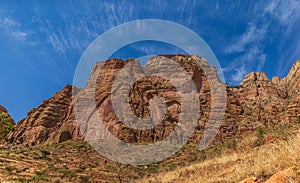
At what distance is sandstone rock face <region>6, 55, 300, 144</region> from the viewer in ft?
253

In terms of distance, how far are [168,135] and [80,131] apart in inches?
1069

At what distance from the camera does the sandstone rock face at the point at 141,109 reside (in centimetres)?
7719

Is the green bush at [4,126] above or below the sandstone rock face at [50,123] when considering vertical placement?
below

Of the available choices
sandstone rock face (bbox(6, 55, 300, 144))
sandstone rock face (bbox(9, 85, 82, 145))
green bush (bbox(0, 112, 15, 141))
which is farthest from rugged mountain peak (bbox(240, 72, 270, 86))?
green bush (bbox(0, 112, 15, 141))

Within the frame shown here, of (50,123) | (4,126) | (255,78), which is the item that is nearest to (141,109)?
(50,123)

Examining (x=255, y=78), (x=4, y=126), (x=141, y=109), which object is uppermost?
(x=255, y=78)

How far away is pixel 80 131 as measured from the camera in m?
78.0

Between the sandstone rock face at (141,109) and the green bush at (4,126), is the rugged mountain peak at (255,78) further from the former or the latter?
the green bush at (4,126)

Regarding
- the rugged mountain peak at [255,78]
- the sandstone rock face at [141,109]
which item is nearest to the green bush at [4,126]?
the sandstone rock face at [141,109]

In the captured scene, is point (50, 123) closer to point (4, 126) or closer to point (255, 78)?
point (4, 126)

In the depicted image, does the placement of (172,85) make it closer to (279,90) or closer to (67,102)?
(67,102)

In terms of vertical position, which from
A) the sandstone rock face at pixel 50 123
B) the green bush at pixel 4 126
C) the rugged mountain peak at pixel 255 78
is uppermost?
the rugged mountain peak at pixel 255 78

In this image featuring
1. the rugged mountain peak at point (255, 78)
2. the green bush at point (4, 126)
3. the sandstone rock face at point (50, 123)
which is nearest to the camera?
the green bush at point (4, 126)

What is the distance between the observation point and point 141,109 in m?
86.3
